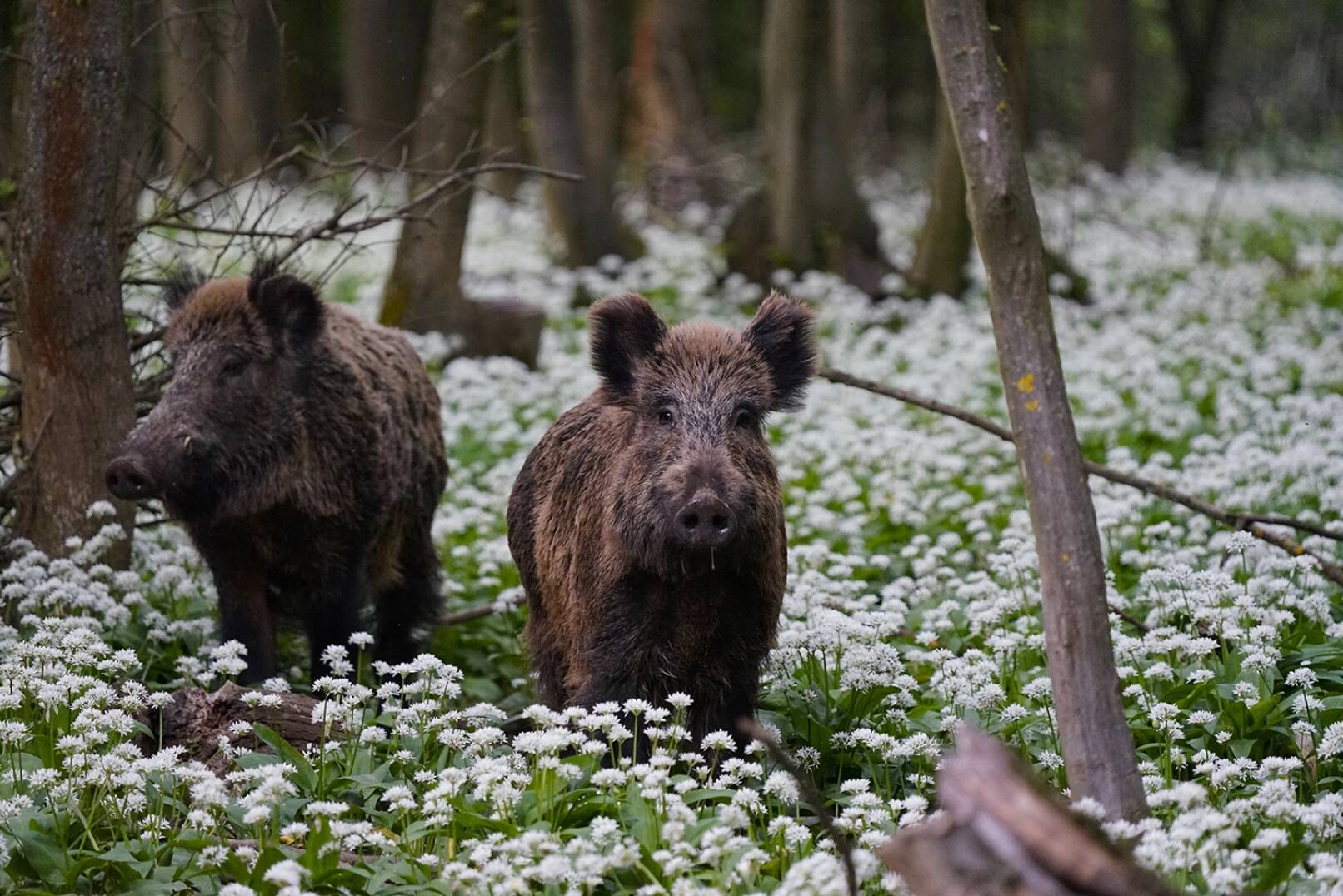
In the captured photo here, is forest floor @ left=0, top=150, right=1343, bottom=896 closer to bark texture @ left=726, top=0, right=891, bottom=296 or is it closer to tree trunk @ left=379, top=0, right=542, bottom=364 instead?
tree trunk @ left=379, top=0, right=542, bottom=364

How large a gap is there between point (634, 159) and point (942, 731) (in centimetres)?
2051

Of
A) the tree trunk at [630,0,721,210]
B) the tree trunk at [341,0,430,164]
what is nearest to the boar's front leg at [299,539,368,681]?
the tree trunk at [341,0,430,164]

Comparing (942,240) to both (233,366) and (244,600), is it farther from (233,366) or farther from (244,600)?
(244,600)

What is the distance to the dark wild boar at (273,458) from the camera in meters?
6.92

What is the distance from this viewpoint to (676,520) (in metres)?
5.39

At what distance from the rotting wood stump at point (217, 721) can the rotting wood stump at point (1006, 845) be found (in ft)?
9.57

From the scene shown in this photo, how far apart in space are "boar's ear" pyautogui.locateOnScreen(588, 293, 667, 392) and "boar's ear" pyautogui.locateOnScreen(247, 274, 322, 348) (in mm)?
1737

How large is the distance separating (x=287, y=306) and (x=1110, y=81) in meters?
22.1

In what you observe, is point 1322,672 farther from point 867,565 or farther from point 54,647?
point 54,647

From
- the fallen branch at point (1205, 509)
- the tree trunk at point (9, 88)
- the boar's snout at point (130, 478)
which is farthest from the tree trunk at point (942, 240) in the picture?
the boar's snout at point (130, 478)

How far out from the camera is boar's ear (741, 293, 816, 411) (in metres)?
6.29

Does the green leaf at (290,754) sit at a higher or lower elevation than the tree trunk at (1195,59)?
lower

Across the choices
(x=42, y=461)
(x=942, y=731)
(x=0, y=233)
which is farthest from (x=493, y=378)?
(x=942, y=731)

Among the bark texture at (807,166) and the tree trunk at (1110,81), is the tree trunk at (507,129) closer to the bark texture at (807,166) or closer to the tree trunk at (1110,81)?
the bark texture at (807,166)
